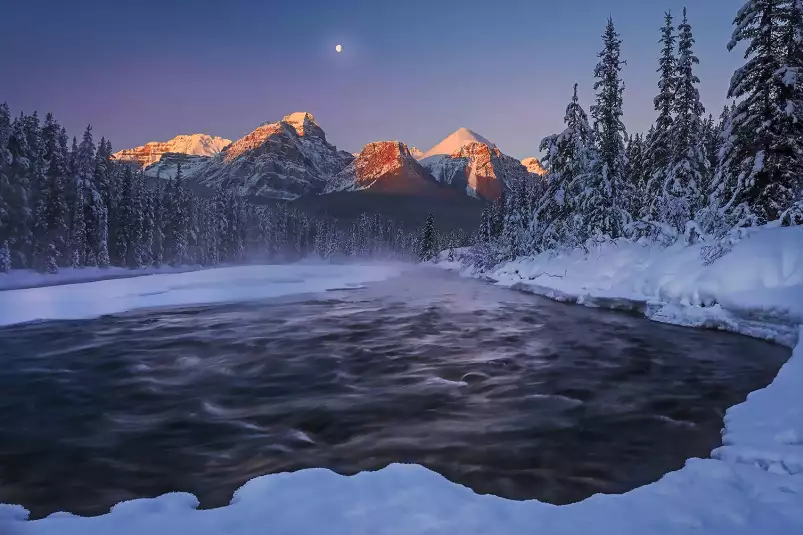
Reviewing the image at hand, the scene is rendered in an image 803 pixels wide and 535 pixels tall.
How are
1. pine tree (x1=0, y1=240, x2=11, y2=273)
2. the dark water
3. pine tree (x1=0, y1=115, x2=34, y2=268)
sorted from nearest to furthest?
1. the dark water
2. pine tree (x1=0, y1=240, x2=11, y2=273)
3. pine tree (x1=0, y1=115, x2=34, y2=268)

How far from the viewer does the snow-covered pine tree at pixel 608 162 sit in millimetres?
28781

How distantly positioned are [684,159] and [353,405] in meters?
30.7

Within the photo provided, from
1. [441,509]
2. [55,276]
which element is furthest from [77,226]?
[441,509]

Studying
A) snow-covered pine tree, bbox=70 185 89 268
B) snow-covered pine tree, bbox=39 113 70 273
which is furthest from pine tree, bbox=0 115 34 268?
snow-covered pine tree, bbox=70 185 89 268

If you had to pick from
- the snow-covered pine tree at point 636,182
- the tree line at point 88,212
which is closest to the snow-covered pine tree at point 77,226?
the tree line at point 88,212

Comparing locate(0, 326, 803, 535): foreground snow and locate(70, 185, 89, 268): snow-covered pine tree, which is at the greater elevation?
locate(70, 185, 89, 268): snow-covered pine tree

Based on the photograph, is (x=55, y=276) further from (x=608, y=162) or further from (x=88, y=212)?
(x=608, y=162)

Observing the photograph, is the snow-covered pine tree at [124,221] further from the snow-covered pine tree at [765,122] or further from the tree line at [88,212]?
the snow-covered pine tree at [765,122]

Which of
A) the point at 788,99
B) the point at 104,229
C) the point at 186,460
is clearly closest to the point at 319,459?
the point at 186,460

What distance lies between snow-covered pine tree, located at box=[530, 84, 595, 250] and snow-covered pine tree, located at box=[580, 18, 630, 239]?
705 mm

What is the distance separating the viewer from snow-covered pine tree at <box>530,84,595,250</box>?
3101 cm

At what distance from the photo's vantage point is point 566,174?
33.0 metres

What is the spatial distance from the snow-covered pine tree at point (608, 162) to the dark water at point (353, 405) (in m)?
15.8

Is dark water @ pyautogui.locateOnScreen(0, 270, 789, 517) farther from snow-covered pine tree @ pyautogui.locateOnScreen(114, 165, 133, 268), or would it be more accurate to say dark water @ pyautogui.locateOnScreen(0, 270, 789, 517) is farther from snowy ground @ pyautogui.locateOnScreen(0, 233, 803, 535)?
snow-covered pine tree @ pyautogui.locateOnScreen(114, 165, 133, 268)
